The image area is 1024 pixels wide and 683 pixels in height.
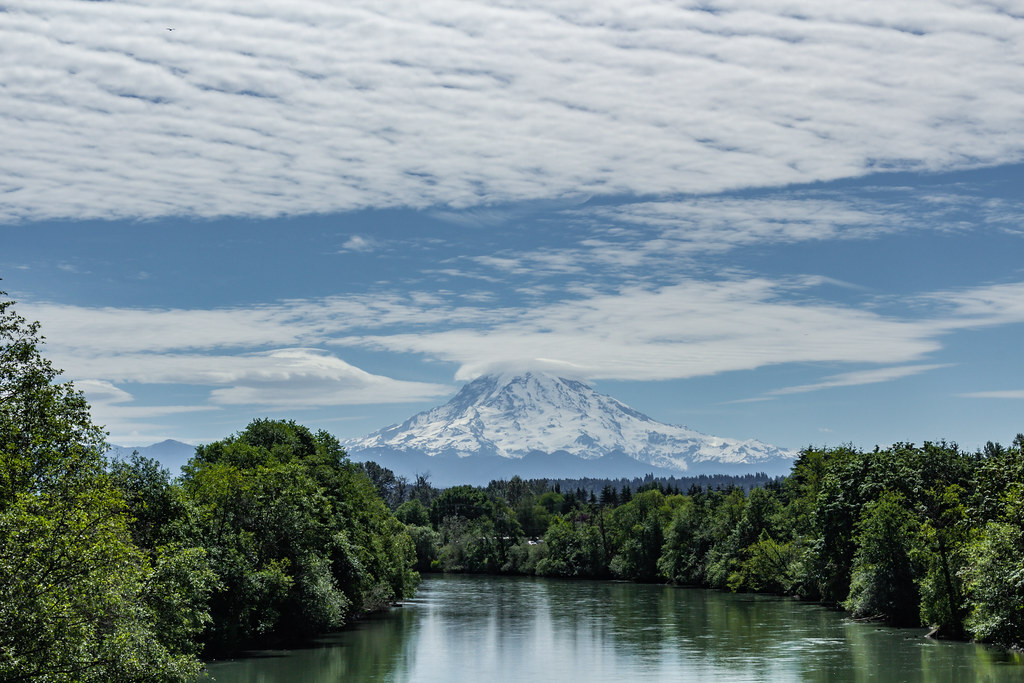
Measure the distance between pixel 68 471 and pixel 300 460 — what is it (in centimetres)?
4953

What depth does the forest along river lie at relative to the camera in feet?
172

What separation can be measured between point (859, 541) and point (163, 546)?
176 ft

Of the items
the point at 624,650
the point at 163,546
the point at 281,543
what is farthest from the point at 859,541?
the point at 163,546

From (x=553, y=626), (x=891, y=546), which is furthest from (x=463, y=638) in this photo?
(x=891, y=546)

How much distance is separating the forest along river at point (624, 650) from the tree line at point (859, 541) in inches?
117

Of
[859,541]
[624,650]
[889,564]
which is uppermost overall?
[859,541]

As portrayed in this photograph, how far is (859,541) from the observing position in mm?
74812

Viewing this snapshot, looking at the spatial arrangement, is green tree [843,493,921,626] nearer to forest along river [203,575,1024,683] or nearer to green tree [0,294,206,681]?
forest along river [203,575,1024,683]

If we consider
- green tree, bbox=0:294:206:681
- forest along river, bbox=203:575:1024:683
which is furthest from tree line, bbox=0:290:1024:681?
forest along river, bbox=203:575:1024:683

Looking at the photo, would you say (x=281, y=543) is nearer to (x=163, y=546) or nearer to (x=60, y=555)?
(x=163, y=546)

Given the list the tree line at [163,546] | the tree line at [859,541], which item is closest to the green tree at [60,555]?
the tree line at [163,546]

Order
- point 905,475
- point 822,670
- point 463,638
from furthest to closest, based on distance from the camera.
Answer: point 905,475 → point 463,638 → point 822,670

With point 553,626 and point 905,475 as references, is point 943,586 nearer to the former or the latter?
point 905,475

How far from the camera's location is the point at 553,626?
81.1 metres
